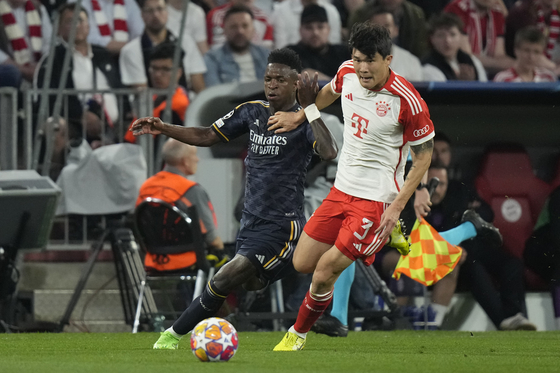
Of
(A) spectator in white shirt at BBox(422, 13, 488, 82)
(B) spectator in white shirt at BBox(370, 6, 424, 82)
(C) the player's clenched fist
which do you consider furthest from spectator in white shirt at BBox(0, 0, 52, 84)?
(C) the player's clenched fist

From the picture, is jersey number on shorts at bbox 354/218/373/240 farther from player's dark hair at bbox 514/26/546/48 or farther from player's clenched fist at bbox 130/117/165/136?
player's dark hair at bbox 514/26/546/48

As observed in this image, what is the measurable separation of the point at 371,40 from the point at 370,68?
0.64ft

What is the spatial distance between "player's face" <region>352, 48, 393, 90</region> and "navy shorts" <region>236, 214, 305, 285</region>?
3.68ft

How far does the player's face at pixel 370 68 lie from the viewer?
6293mm

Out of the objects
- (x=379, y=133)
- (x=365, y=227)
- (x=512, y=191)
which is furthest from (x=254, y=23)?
(x=365, y=227)

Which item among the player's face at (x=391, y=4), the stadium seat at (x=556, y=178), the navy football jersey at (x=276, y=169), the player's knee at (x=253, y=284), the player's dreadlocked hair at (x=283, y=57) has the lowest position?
the stadium seat at (x=556, y=178)

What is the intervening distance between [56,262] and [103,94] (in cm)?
194

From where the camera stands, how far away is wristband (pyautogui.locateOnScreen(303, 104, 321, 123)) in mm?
6281

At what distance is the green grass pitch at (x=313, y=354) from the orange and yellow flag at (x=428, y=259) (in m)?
0.57

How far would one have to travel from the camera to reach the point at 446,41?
12.0 m

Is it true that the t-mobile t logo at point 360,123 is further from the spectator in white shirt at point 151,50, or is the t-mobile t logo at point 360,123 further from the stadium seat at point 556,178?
the stadium seat at point 556,178

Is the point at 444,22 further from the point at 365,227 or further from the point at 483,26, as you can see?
the point at 365,227

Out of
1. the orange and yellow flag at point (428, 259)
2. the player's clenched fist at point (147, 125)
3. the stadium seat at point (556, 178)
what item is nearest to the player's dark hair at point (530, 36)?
the stadium seat at point (556, 178)

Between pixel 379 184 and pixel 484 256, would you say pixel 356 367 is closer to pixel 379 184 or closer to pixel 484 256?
pixel 379 184
